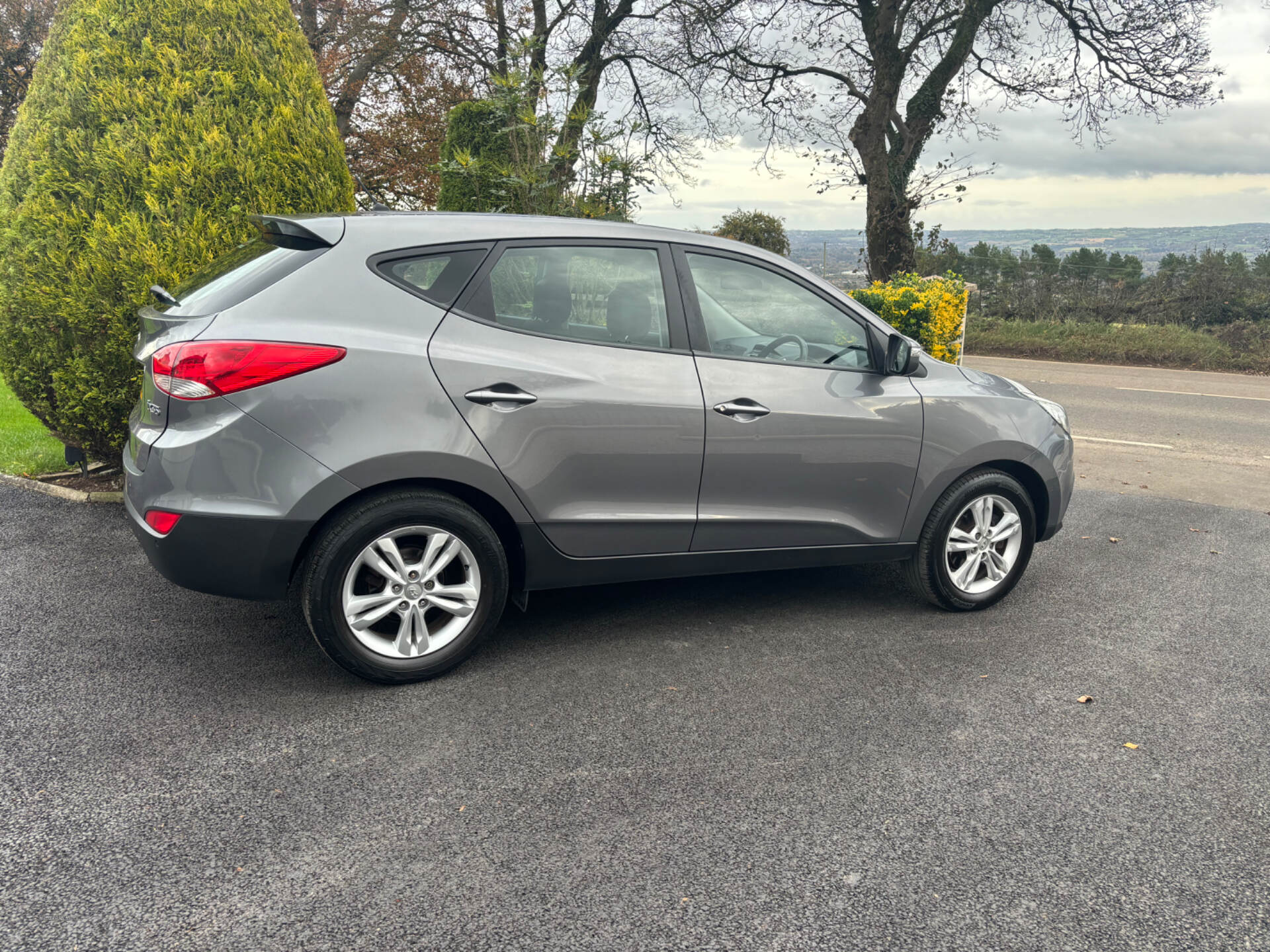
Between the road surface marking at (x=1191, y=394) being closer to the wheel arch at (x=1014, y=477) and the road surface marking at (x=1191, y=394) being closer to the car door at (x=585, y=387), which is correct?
the wheel arch at (x=1014, y=477)

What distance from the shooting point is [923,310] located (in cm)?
955

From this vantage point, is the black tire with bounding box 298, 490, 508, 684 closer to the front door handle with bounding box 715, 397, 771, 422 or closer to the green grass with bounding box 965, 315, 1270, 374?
the front door handle with bounding box 715, 397, 771, 422

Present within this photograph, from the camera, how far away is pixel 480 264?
12.2 ft

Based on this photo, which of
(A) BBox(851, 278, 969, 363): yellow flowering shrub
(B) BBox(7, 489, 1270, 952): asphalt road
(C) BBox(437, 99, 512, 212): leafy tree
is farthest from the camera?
(C) BBox(437, 99, 512, 212): leafy tree

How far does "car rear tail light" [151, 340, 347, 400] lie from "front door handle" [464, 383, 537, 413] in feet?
1.78

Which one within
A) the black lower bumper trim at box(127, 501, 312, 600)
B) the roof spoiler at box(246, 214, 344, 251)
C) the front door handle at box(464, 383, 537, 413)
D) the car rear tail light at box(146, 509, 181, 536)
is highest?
the roof spoiler at box(246, 214, 344, 251)

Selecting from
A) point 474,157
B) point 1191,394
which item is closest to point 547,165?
point 474,157

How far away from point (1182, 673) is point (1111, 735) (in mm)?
839

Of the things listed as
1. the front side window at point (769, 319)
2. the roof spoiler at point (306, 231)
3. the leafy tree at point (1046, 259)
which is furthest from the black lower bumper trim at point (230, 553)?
the leafy tree at point (1046, 259)

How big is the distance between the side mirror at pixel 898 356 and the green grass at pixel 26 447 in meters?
5.74

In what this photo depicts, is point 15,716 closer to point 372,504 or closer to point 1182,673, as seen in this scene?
point 372,504

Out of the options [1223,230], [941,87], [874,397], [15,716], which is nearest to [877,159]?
[941,87]

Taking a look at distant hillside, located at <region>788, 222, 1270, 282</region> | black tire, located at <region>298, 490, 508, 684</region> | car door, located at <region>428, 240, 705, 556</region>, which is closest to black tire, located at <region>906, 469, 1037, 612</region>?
car door, located at <region>428, 240, 705, 556</region>

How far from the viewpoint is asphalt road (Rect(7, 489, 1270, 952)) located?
2445 mm
